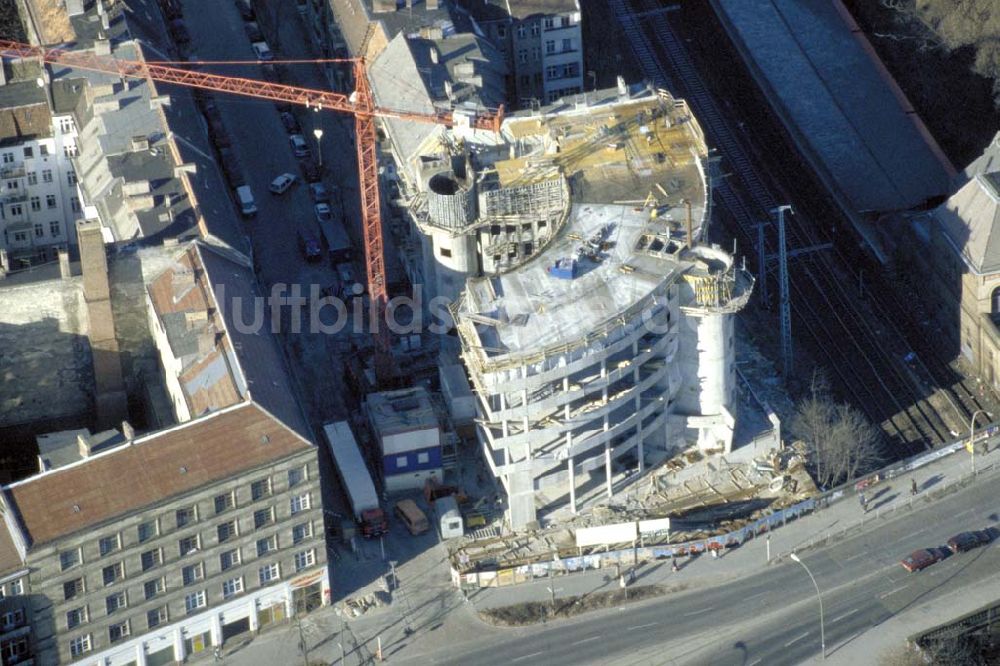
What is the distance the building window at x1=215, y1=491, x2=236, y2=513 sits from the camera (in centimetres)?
19000

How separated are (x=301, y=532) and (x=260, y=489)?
731 cm

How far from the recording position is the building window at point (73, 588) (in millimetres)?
185875

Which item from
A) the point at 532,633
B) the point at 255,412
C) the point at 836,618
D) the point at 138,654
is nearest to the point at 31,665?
the point at 138,654

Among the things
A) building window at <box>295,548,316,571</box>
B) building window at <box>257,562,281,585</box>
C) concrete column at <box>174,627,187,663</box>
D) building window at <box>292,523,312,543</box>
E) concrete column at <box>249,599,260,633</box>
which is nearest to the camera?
concrete column at <box>174,627,187,663</box>

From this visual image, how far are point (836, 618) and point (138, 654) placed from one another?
2496 inches

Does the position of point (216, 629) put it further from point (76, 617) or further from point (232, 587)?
point (76, 617)

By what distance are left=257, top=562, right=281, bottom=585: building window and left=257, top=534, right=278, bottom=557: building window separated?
1487mm

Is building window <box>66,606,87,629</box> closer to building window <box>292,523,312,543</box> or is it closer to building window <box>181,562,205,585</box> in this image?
building window <box>181,562,205,585</box>

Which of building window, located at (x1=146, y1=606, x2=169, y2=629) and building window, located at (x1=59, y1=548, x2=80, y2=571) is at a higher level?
building window, located at (x1=59, y1=548, x2=80, y2=571)

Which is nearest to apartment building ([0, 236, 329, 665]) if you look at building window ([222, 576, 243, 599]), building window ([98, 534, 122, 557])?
building window ([98, 534, 122, 557])

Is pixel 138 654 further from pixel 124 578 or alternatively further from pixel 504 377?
pixel 504 377

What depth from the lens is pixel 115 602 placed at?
189m

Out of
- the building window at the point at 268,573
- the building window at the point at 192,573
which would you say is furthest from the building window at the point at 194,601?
the building window at the point at 268,573

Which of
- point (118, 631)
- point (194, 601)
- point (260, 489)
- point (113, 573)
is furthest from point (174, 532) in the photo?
point (118, 631)
